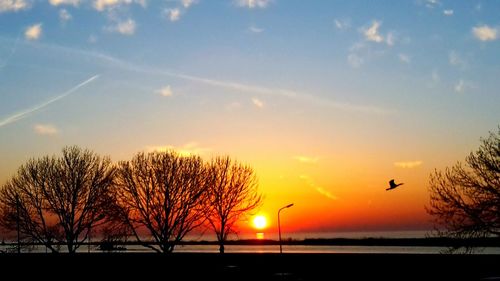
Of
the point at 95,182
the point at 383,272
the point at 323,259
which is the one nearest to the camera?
the point at 383,272

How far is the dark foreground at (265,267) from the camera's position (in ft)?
105

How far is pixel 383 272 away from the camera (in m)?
33.1

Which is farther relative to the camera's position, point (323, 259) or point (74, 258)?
point (74, 258)

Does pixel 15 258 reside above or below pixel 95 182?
below

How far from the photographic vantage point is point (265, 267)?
122ft

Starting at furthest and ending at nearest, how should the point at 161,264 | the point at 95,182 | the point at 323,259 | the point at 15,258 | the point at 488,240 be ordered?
the point at 95,182 → the point at 15,258 → the point at 488,240 → the point at 161,264 → the point at 323,259

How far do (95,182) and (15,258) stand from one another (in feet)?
60.5

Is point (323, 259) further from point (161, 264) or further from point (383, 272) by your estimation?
point (161, 264)

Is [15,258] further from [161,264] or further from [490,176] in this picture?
[490,176]

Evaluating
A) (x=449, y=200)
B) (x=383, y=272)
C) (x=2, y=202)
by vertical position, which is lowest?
(x=383, y=272)

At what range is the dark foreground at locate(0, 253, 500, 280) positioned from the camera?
31859 mm

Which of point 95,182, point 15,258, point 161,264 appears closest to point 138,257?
point 161,264

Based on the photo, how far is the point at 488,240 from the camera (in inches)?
1753

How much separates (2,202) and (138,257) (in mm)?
34813
